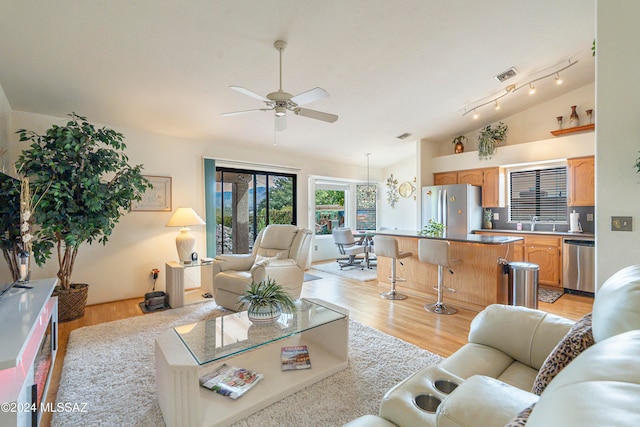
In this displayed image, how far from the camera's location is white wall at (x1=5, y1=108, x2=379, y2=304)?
3685 mm

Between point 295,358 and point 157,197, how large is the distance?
10.7 feet

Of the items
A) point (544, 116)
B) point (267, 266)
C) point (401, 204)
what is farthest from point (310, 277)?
point (544, 116)

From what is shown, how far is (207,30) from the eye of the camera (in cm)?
242

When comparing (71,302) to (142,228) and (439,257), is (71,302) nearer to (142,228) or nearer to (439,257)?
(142,228)

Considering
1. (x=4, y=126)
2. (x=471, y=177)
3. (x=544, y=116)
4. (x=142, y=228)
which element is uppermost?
(x=544, y=116)

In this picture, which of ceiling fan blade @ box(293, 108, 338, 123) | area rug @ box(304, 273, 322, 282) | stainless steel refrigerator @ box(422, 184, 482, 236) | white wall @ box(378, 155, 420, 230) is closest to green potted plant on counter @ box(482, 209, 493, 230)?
stainless steel refrigerator @ box(422, 184, 482, 236)

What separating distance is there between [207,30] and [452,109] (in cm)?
396

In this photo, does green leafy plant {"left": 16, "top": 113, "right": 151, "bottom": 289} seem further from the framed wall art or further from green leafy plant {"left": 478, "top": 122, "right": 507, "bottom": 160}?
green leafy plant {"left": 478, "top": 122, "right": 507, "bottom": 160}

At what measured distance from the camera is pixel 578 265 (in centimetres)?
419

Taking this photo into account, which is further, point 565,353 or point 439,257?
point 439,257

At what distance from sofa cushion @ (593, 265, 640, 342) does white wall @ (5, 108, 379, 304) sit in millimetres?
4624

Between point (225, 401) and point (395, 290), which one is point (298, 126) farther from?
point (225, 401)

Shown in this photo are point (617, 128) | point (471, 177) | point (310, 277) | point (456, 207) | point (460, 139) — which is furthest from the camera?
point (460, 139)

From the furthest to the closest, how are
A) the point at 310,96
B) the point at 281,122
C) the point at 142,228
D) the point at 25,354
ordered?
the point at 142,228 → the point at 281,122 → the point at 310,96 → the point at 25,354
